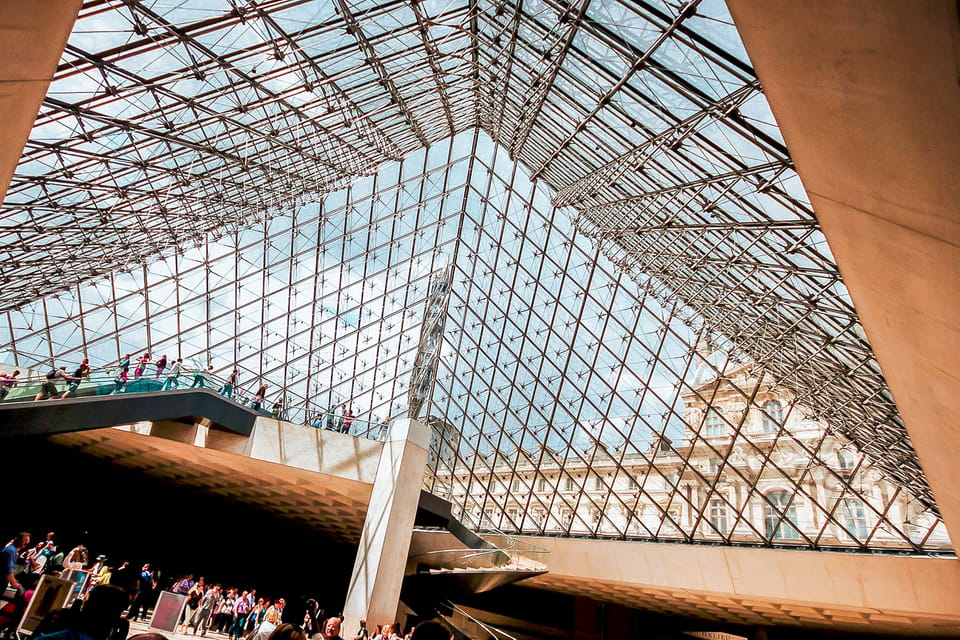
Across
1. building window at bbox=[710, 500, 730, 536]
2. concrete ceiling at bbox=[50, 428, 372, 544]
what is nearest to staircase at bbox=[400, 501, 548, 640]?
concrete ceiling at bbox=[50, 428, 372, 544]

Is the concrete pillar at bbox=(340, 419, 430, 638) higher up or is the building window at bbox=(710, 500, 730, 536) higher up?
the building window at bbox=(710, 500, 730, 536)

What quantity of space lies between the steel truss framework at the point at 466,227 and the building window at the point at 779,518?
1.02 ft

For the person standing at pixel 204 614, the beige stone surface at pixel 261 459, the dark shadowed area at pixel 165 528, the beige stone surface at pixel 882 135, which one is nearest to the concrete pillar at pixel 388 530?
the beige stone surface at pixel 261 459

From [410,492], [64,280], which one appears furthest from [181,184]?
[410,492]

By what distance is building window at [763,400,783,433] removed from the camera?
96.1ft

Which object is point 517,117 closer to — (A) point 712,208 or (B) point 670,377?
(A) point 712,208

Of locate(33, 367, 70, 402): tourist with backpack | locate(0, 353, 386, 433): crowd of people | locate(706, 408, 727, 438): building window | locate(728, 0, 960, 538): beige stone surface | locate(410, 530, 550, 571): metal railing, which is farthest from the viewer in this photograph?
locate(706, 408, 727, 438): building window

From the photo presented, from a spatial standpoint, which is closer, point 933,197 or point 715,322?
point 933,197

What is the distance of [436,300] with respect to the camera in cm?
4338

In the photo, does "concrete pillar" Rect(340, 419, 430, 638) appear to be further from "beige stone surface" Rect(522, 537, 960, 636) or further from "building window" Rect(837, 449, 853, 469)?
"building window" Rect(837, 449, 853, 469)

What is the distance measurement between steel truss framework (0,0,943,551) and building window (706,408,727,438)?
2.28ft

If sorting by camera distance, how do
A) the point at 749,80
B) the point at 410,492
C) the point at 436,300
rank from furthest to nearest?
the point at 436,300, the point at 410,492, the point at 749,80

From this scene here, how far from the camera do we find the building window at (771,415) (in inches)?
1153

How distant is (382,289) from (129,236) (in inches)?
762
